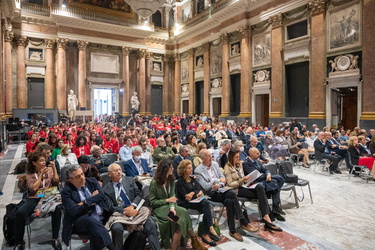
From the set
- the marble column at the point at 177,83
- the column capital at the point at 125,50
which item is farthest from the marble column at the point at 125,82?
the marble column at the point at 177,83

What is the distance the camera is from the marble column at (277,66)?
1616cm

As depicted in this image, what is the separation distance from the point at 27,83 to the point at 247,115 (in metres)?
18.0

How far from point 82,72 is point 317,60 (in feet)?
60.0

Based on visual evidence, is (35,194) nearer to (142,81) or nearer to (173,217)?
(173,217)

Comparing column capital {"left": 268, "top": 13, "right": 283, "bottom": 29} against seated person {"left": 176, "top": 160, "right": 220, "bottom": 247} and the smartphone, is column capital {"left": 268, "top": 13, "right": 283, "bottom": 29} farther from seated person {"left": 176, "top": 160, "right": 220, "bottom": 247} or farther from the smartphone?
the smartphone

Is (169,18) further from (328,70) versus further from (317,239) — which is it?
(317,239)

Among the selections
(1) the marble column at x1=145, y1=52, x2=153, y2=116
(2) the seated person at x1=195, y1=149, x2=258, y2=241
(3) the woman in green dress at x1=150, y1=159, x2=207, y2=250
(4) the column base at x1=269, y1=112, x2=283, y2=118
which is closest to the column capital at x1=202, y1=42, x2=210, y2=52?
(1) the marble column at x1=145, y1=52, x2=153, y2=116

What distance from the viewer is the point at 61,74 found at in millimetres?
21391

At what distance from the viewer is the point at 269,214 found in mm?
4457

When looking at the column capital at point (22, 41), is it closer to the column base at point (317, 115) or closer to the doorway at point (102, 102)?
the doorway at point (102, 102)

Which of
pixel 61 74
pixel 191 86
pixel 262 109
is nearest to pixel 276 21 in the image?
pixel 262 109

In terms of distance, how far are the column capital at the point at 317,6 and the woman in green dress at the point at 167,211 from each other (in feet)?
46.7

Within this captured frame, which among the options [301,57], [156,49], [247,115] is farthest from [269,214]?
[156,49]

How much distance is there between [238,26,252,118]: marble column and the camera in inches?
719
